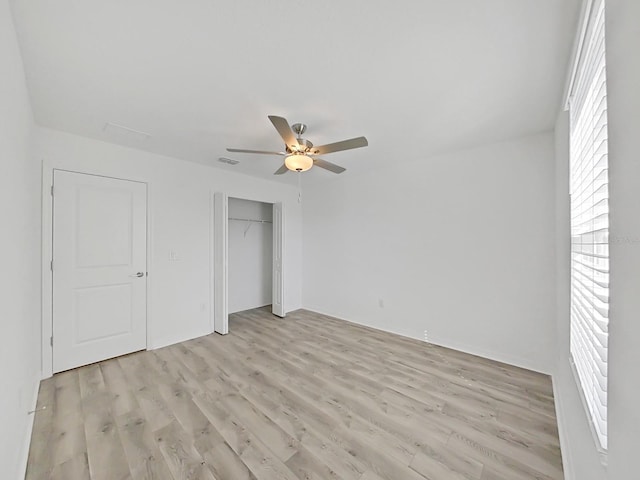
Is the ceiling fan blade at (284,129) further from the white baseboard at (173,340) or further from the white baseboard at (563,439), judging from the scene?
the white baseboard at (173,340)

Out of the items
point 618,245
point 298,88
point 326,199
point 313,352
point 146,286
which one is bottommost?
point 313,352

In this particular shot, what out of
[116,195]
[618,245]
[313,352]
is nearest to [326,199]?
[313,352]

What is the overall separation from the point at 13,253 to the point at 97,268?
1.63 m

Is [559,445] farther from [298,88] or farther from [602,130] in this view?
[298,88]

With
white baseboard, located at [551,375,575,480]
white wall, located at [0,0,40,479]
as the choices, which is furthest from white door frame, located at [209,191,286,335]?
white baseboard, located at [551,375,575,480]

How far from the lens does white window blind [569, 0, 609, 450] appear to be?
3.10 ft

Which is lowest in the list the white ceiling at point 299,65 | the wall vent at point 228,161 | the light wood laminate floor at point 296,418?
the light wood laminate floor at point 296,418

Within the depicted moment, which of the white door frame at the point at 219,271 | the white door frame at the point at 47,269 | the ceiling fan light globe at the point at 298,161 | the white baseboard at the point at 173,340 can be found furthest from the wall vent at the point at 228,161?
the white baseboard at the point at 173,340

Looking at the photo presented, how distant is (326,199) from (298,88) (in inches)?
112

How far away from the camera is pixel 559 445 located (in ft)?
5.55

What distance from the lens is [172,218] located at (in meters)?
3.44

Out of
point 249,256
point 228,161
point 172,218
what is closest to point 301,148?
point 228,161

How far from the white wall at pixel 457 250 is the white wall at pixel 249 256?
58.7 inches

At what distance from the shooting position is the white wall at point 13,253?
122 centimetres
